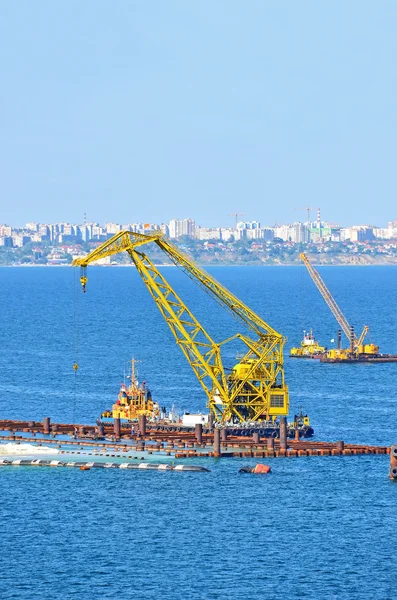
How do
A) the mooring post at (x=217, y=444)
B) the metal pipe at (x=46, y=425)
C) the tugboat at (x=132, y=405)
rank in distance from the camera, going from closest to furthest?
1. the mooring post at (x=217, y=444)
2. the metal pipe at (x=46, y=425)
3. the tugboat at (x=132, y=405)

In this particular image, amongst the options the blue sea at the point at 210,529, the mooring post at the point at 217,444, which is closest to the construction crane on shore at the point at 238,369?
the blue sea at the point at 210,529

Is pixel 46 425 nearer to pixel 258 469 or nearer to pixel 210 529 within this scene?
pixel 258 469

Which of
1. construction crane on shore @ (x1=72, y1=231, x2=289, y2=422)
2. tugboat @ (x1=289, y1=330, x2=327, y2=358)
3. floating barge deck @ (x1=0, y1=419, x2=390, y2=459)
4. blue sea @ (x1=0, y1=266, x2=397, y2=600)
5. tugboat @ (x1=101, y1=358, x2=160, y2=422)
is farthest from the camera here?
tugboat @ (x1=289, y1=330, x2=327, y2=358)

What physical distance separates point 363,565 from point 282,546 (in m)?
5.10

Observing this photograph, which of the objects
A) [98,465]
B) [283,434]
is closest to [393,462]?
[283,434]

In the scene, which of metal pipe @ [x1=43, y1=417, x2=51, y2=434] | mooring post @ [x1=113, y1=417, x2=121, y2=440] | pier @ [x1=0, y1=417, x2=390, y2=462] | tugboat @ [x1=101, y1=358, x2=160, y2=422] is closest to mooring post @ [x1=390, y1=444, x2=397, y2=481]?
pier @ [x1=0, y1=417, x2=390, y2=462]

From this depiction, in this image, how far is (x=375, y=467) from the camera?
10044cm

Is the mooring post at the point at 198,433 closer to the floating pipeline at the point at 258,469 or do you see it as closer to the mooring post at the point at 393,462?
the floating pipeline at the point at 258,469

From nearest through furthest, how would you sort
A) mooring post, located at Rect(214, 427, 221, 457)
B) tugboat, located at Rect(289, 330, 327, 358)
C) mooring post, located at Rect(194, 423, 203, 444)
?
mooring post, located at Rect(214, 427, 221, 457) < mooring post, located at Rect(194, 423, 203, 444) < tugboat, located at Rect(289, 330, 327, 358)

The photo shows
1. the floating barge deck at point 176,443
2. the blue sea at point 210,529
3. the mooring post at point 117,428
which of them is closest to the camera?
the blue sea at point 210,529

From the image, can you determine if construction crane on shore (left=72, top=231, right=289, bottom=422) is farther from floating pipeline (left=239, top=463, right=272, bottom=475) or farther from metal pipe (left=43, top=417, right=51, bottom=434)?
floating pipeline (left=239, top=463, right=272, bottom=475)

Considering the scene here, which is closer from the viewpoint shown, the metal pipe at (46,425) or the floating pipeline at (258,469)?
the floating pipeline at (258,469)

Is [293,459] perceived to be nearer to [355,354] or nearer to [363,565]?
[363,565]

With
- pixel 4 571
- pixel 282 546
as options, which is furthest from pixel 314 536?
pixel 4 571
